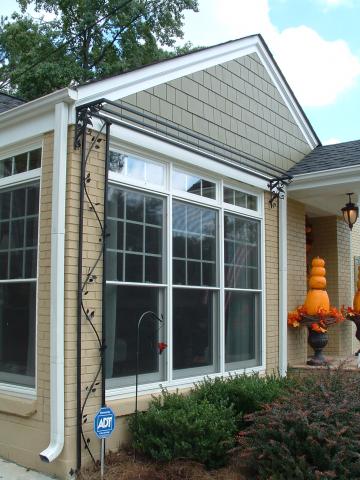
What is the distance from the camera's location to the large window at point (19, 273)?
17.7ft

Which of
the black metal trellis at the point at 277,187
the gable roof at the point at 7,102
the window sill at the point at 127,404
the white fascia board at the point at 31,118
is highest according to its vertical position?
the gable roof at the point at 7,102

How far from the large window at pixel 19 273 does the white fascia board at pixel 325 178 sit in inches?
158

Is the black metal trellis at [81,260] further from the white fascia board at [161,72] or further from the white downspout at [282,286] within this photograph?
the white downspout at [282,286]

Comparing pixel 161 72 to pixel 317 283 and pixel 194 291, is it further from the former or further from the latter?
pixel 317 283

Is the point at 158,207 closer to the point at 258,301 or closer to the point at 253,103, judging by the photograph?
the point at 258,301

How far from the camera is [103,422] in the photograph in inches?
185

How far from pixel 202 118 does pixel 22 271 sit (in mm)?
2974

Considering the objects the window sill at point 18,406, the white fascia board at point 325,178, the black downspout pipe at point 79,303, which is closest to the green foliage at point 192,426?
the black downspout pipe at point 79,303

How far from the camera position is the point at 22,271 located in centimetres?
555

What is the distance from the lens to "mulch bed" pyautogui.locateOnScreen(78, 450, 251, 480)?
15.6 feet

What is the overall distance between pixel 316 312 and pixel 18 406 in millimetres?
4514

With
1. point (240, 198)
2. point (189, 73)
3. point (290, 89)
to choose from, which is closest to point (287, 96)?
point (290, 89)

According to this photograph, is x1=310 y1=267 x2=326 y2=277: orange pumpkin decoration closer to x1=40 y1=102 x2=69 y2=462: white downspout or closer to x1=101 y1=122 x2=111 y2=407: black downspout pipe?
x1=101 y1=122 x2=111 y2=407: black downspout pipe

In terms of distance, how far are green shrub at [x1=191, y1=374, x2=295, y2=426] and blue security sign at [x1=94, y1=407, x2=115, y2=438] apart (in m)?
1.24
